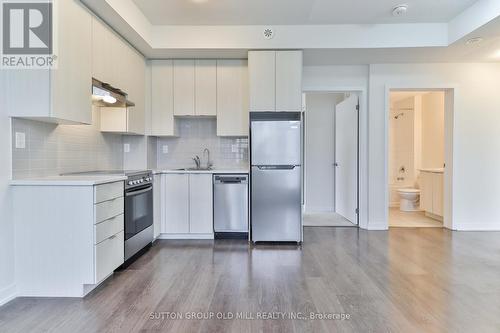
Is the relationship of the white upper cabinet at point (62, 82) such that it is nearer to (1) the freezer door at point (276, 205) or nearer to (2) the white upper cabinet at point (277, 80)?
(2) the white upper cabinet at point (277, 80)

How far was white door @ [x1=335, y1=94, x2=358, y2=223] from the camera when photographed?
4828 millimetres

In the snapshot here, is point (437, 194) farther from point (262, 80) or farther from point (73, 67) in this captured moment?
point (73, 67)

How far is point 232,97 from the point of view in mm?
4184

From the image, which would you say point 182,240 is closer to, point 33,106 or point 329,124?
point 33,106

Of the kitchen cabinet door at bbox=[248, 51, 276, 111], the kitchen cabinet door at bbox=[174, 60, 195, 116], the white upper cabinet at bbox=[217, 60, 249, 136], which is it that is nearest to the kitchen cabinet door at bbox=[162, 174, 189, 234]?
the white upper cabinet at bbox=[217, 60, 249, 136]

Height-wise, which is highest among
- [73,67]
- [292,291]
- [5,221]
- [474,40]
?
[474,40]

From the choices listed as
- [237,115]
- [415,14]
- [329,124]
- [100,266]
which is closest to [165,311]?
[100,266]

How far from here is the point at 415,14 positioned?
3.53 m

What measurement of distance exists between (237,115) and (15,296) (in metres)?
2.91

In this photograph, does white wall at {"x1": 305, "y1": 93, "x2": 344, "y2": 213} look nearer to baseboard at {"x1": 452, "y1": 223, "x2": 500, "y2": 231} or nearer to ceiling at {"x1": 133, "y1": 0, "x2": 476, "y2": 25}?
baseboard at {"x1": 452, "y1": 223, "x2": 500, "y2": 231}

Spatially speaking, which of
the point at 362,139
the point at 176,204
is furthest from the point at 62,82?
the point at 362,139

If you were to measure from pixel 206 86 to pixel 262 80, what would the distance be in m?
0.79

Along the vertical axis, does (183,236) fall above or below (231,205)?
below

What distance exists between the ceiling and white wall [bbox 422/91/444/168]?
9.10 feet
